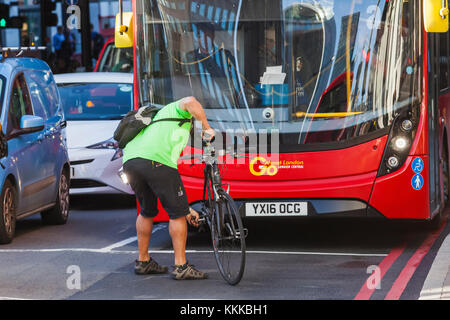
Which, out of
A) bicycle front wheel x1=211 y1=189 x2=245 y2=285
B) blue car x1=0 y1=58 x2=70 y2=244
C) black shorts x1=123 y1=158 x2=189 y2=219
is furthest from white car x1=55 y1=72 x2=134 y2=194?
bicycle front wheel x1=211 y1=189 x2=245 y2=285

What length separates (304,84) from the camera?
35.2 feet

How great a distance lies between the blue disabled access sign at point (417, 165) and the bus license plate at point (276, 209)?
105 centimetres

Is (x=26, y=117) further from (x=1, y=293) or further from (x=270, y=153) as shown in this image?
(x=1, y=293)

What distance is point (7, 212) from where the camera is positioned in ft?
37.9

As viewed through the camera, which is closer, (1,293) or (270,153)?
(1,293)

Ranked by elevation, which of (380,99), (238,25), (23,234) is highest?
(238,25)

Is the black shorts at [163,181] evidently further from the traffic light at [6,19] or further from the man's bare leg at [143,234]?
the traffic light at [6,19]

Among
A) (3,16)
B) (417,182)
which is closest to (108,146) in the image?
(417,182)

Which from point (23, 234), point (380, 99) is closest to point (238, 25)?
point (380, 99)

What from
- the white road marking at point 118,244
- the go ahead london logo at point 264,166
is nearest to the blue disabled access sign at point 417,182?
the go ahead london logo at point 264,166

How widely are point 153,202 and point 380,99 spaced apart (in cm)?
255

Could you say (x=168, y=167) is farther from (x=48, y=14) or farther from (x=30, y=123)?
(x=48, y=14)

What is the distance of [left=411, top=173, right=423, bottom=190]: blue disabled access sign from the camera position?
1052 cm

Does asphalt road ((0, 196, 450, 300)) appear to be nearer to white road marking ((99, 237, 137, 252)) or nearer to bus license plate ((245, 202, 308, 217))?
white road marking ((99, 237, 137, 252))
